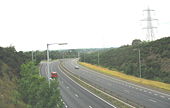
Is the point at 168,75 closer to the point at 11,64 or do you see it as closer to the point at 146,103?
the point at 146,103

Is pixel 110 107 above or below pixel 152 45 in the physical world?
below

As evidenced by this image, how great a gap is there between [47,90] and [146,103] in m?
15.1

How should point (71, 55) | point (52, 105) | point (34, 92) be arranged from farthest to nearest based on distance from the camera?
point (71, 55) < point (34, 92) < point (52, 105)

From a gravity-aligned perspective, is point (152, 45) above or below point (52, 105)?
above

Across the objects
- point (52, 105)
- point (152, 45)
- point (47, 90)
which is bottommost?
point (52, 105)

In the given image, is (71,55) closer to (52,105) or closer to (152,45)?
(152,45)

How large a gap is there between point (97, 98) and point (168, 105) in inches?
419

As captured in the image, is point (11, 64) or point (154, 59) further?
point (154, 59)

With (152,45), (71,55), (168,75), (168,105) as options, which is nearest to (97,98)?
(168,105)

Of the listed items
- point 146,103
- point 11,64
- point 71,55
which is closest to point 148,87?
point 146,103

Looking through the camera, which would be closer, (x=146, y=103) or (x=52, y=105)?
(x=52, y=105)

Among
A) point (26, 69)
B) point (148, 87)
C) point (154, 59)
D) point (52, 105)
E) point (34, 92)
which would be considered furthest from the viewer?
point (154, 59)

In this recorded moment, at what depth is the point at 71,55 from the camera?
182 m

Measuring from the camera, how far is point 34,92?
20531 mm
